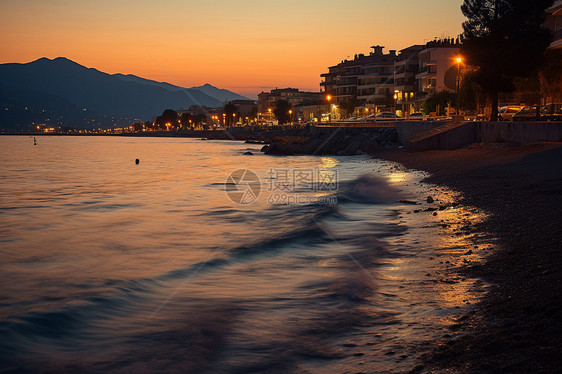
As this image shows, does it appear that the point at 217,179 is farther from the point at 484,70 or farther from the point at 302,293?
the point at 302,293

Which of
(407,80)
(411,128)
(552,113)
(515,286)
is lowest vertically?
(515,286)

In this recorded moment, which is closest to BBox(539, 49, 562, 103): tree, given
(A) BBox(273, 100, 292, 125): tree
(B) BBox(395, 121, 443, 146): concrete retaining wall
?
(B) BBox(395, 121, 443, 146): concrete retaining wall

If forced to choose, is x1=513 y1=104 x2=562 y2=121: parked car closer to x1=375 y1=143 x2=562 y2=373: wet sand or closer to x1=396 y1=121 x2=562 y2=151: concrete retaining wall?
x1=396 y1=121 x2=562 y2=151: concrete retaining wall

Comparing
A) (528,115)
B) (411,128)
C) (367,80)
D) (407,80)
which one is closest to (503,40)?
(528,115)

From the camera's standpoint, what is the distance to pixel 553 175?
51.0 feet

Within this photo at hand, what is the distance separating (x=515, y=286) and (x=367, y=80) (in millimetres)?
114735

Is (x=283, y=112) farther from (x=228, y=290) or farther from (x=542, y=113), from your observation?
(x=228, y=290)

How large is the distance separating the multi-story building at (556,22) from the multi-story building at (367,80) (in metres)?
59.5

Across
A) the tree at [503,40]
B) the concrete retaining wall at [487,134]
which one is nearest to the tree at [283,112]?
the concrete retaining wall at [487,134]

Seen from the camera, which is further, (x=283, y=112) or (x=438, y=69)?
(x=283, y=112)

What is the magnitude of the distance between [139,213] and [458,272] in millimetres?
15907

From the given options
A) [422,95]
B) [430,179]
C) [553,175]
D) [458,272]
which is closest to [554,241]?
[458,272]

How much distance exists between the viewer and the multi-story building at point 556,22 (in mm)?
39966

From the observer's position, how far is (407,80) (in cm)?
9750
